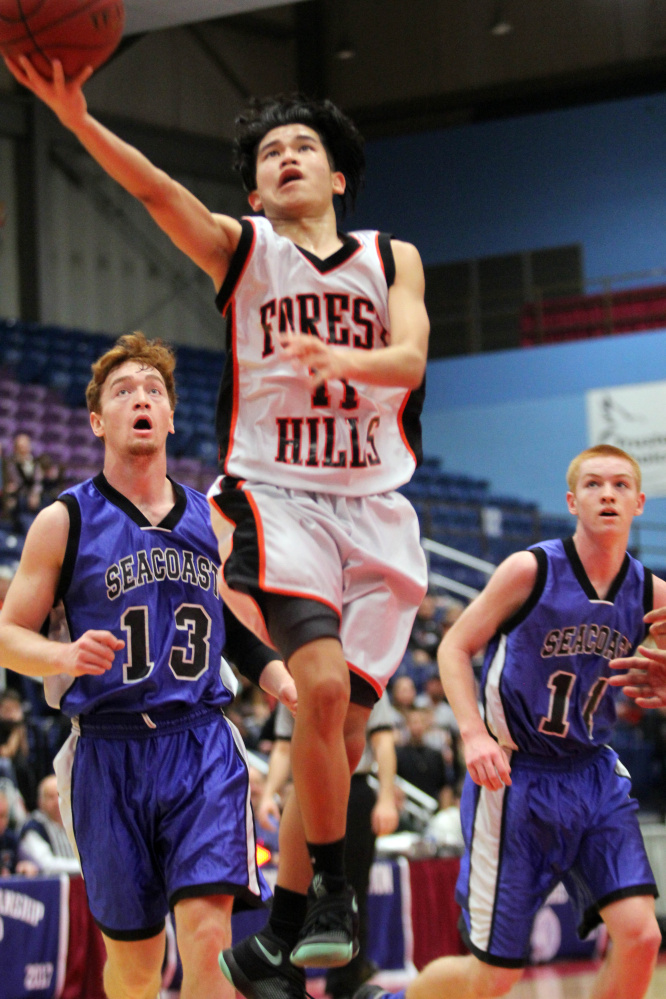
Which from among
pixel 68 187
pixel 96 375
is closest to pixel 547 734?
pixel 96 375

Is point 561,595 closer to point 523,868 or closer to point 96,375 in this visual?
point 523,868

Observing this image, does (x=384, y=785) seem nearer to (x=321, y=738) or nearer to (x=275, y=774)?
(x=275, y=774)

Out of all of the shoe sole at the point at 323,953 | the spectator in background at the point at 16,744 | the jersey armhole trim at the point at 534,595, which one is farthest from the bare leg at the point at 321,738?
the spectator in background at the point at 16,744

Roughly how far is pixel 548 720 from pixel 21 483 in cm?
890

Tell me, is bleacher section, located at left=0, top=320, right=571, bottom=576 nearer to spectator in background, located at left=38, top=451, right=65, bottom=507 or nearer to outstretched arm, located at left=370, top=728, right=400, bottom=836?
spectator in background, located at left=38, top=451, right=65, bottom=507

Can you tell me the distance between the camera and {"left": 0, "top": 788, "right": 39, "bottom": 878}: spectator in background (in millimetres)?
7418

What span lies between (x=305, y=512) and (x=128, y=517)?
2.94 ft

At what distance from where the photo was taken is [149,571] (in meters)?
3.77

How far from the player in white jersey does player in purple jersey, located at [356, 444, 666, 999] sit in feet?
3.23

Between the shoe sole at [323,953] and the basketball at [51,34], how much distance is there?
6.83ft

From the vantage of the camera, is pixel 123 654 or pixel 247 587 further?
pixel 123 654

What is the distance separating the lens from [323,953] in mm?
2789

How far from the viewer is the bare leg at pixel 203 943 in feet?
10.9

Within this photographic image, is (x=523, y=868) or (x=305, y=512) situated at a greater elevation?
(x=305, y=512)
